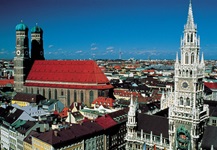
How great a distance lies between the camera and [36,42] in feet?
501

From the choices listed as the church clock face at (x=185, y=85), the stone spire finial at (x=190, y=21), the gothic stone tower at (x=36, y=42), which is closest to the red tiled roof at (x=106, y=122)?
the church clock face at (x=185, y=85)

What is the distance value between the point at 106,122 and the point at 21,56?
252 feet

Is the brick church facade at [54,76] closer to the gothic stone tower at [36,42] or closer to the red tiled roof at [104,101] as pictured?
the gothic stone tower at [36,42]

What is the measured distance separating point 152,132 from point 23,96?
81765 millimetres

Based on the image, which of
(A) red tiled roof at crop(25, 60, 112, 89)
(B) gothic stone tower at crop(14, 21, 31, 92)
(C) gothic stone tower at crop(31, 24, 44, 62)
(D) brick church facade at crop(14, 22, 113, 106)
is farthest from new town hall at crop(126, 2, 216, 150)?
(C) gothic stone tower at crop(31, 24, 44, 62)

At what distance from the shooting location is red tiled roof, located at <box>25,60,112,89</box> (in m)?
128

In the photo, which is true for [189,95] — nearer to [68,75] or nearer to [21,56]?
[68,75]

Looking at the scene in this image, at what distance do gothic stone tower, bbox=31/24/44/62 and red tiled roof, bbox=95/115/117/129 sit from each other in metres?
79.6

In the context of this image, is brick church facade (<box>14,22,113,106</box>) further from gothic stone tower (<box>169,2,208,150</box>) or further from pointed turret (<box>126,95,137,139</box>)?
gothic stone tower (<box>169,2,208,150</box>)

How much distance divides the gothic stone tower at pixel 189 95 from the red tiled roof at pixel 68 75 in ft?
220

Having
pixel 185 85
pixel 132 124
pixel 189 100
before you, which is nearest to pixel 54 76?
pixel 132 124

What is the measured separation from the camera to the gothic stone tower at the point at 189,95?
59.0m

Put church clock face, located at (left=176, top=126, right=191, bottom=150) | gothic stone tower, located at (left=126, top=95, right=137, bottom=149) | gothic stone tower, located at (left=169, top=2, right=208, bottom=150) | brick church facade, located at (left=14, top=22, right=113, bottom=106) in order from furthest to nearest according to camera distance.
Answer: brick church facade, located at (left=14, top=22, right=113, bottom=106), gothic stone tower, located at (left=126, top=95, right=137, bottom=149), church clock face, located at (left=176, top=126, right=191, bottom=150), gothic stone tower, located at (left=169, top=2, right=208, bottom=150)

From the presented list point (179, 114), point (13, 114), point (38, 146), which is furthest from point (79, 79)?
point (179, 114)
